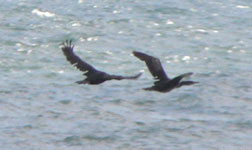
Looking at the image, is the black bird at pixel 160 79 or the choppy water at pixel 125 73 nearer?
the black bird at pixel 160 79

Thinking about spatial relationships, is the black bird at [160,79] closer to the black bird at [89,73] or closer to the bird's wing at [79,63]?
the black bird at [89,73]

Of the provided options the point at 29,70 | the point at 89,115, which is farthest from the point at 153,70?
the point at 29,70

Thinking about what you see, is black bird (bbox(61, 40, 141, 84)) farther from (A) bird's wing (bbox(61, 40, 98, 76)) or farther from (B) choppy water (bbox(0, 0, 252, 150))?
(B) choppy water (bbox(0, 0, 252, 150))

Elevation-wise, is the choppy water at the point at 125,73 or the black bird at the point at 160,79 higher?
the black bird at the point at 160,79

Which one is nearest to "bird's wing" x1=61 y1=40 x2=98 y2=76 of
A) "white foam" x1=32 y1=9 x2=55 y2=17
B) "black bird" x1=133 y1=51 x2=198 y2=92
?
"black bird" x1=133 y1=51 x2=198 y2=92

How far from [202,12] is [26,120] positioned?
15.4 meters

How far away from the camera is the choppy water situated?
24984 millimetres

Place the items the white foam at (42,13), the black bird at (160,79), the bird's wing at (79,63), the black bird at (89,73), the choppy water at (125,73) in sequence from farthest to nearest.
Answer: the white foam at (42,13) < the choppy water at (125,73) < the bird's wing at (79,63) < the black bird at (89,73) < the black bird at (160,79)

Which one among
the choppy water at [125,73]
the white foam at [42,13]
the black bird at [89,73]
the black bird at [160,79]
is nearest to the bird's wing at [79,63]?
the black bird at [89,73]

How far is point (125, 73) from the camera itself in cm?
3117

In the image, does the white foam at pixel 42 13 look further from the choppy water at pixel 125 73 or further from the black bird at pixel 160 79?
the black bird at pixel 160 79

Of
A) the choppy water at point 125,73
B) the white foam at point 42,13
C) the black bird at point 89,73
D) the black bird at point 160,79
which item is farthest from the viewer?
the white foam at point 42,13

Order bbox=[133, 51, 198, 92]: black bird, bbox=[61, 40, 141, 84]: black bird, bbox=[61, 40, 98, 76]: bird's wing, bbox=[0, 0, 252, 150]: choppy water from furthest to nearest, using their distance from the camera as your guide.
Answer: bbox=[0, 0, 252, 150]: choppy water < bbox=[61, 40, 98, 76]: bird's wing < bbox=[61, 40, 141, 84]: black bird < bbox=[133, 51, 198, 92]: black bird

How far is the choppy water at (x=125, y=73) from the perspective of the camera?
2498 cm
